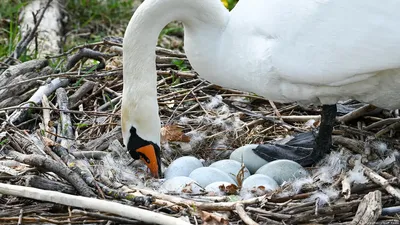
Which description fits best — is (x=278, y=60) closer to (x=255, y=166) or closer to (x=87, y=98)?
(x=255, y=166)

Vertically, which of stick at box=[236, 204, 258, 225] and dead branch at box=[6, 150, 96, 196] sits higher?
dead branch at box=[6, 150, 96, 196]

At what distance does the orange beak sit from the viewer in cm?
506

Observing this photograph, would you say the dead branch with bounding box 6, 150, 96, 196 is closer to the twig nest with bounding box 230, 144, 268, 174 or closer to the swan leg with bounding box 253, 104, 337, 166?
the twig nest with bounding box 230, 144, 268, 174

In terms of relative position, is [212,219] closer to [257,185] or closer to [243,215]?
[243,215]

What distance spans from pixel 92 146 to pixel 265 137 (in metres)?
1.32

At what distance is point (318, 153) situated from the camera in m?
5.39

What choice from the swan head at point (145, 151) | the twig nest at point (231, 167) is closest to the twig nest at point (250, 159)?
the twig nest at point (231, 167)

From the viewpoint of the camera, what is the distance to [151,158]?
200 inches

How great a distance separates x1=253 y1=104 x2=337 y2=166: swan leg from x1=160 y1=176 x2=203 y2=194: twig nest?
757mm

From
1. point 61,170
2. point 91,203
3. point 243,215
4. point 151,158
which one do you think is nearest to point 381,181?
point 243,215

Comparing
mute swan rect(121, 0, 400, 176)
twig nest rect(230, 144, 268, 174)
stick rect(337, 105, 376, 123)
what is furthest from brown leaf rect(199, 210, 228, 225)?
stick rect(337, 105, 376, 123)

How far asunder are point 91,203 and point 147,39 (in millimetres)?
1305

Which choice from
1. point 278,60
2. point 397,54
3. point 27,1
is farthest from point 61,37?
point 397,54

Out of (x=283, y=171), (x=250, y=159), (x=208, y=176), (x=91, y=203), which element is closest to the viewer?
(x=91, y=203)
